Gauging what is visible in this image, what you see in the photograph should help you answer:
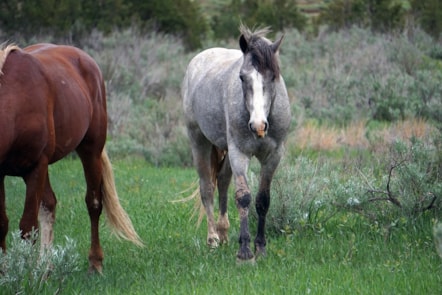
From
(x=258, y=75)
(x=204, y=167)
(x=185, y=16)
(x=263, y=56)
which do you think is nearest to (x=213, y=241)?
(x=204, y=167)

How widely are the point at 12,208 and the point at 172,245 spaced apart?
317cm

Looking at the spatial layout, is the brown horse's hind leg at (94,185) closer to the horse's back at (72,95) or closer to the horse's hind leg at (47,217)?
the horse's back at (72,95)

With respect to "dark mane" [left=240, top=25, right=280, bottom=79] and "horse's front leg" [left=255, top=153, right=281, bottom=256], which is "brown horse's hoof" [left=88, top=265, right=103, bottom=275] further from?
"dark mane" [left=240, top=25, right=280, bottom=79]

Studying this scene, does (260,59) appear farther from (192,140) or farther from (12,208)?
(12,208)

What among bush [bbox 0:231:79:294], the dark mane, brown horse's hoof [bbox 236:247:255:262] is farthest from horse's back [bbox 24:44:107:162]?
brown horse's hoof [bbox 236:247:255:262]

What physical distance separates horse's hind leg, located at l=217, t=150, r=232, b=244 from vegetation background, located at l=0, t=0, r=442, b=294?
0.40 feet

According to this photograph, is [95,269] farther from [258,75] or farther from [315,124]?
[315,124]

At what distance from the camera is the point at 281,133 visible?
21.6 feet

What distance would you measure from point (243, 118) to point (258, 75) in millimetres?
457

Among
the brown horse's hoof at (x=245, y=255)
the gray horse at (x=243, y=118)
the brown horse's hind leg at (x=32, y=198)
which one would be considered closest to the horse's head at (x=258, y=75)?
the gray horse at (x=243, y=118)

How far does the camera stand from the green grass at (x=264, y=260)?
17.5ft

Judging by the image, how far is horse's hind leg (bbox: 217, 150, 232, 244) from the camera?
7.74m

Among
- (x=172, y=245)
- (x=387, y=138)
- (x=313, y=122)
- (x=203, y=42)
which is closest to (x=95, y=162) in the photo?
(x=172, y=245)

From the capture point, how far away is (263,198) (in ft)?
22.3
